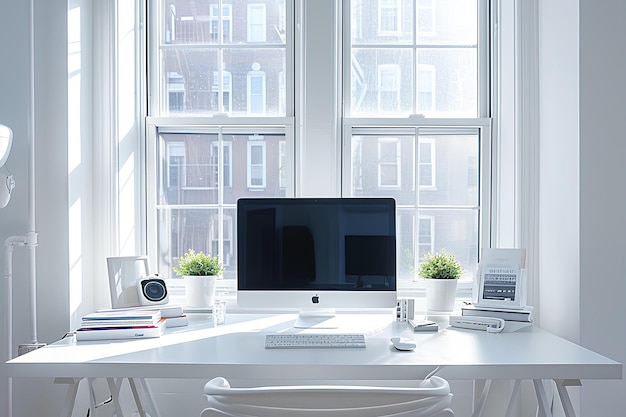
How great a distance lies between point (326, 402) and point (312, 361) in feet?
1.89

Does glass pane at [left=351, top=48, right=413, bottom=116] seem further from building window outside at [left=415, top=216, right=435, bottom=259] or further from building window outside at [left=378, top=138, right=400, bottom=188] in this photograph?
building window outside at [left=415, top=216, right=435, bottom=259]

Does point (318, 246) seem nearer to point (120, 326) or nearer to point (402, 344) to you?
point (402, 344)

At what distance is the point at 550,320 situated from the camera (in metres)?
2.53

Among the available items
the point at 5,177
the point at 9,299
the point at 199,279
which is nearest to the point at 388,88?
the point at 199,279

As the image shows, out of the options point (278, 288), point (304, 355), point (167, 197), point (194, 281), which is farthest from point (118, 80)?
point (304, 355)

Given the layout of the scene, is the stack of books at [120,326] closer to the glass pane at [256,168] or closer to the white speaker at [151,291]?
the white speaker at [151,291]

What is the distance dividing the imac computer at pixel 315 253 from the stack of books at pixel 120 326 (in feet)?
1.21

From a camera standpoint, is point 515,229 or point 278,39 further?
point 278,39

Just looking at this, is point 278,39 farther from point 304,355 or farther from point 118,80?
point 304,355

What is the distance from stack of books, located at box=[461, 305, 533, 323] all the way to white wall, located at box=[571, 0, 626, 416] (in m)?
0.20

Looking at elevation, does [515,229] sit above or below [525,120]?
below

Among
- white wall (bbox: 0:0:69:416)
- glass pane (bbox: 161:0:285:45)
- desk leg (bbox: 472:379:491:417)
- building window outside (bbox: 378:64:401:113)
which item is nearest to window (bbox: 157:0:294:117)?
glass pane (bbox: 161:0:285:45)

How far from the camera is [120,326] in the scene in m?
2.16

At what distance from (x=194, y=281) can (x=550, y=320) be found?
62.1 inches
